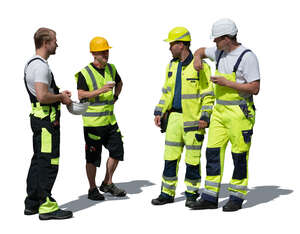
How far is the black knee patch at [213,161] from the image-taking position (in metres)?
8.38

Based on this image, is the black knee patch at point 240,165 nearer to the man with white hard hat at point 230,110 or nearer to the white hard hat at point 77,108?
the man with white hard hat at point 230,110

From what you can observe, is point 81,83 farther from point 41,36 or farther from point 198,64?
point 198,64

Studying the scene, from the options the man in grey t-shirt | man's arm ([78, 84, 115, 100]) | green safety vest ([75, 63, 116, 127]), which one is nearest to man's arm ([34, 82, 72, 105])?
the man in grey t-shirt

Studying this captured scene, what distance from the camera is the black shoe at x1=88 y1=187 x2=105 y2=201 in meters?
9.11

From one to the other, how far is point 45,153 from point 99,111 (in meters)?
1.28

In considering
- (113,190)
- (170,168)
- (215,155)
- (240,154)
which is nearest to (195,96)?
(215,155)

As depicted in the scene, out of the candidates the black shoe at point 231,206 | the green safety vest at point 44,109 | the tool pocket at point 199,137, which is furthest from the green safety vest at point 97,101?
the black shoe at point 231,206

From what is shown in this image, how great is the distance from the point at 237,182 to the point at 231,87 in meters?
1.38

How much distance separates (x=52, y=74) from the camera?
7977 mm

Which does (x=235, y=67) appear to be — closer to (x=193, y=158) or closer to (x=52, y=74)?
(x=193, y=158)

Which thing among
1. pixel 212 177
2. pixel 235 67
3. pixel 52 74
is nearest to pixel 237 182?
pixel 212 177

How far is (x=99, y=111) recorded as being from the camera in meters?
8.91

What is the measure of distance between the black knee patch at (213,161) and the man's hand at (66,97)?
2.06 m

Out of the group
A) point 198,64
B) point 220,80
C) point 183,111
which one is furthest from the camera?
point 183,111
